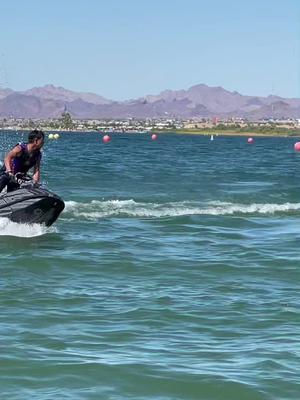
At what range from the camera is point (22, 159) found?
14.6 metres

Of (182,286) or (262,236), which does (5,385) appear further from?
(262,236)

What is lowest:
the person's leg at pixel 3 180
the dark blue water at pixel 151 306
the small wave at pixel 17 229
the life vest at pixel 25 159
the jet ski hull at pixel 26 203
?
the dark blue water at pixel 151 306

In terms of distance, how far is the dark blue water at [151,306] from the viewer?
712 centimetres

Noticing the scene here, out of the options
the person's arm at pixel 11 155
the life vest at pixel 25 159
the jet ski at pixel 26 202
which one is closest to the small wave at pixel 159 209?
the jet ski at pixel 26 202

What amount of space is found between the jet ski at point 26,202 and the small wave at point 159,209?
147 inches

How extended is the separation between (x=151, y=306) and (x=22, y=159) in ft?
18.3

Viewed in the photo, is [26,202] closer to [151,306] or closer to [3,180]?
[3,180]

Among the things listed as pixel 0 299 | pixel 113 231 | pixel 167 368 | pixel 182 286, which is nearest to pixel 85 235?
pixel 113 231

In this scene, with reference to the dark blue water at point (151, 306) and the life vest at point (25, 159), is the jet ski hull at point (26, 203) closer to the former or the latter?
the dark blue water at point (151, 306)

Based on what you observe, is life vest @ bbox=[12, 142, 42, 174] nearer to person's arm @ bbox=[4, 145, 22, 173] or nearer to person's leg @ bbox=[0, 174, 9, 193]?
person's arm @ bbox=[4, 145, 22, 173]

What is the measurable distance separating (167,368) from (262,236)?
9328 mm

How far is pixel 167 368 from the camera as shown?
7.41 metres

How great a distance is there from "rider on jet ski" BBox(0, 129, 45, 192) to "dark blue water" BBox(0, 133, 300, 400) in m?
0.69

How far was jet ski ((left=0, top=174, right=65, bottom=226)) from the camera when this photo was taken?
14.9 m
